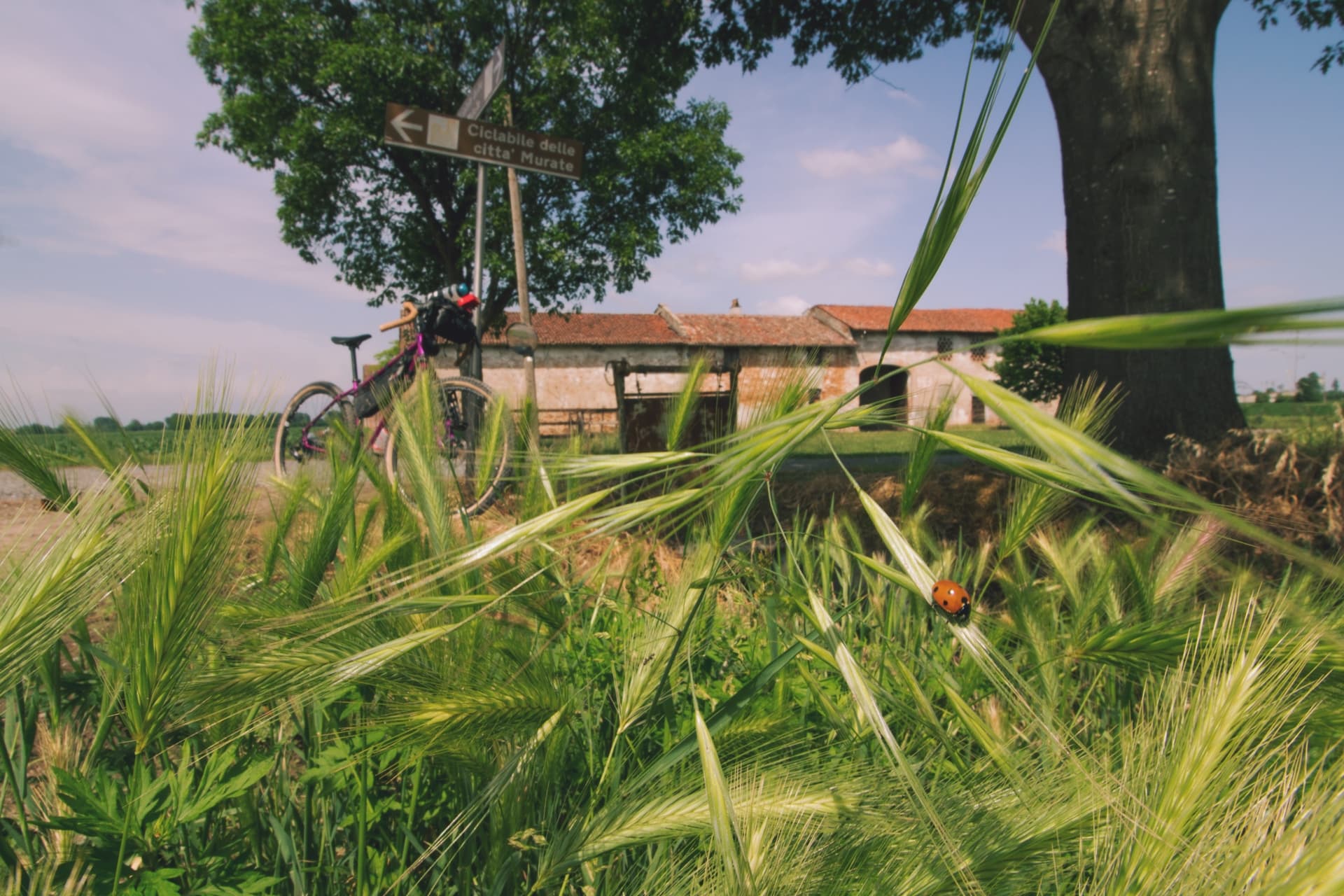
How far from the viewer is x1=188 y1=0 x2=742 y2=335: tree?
13.5 m

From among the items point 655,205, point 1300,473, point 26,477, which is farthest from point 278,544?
point 655,205

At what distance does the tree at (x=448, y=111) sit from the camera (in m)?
13.5

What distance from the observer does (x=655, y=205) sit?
50.2 ft

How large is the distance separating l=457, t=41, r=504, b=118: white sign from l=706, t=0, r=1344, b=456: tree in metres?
3.49

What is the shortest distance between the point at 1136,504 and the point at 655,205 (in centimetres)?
1583

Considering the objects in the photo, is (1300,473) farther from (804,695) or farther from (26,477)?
(26,477)

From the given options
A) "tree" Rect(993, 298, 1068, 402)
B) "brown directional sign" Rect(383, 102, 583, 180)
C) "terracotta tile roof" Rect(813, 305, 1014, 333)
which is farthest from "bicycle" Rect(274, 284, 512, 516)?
"terracotta tile roof" Rect(813, 305, 1014, 333)

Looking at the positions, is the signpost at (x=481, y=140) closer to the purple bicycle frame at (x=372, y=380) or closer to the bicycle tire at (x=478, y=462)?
the purple bicycle frame at (x=372, y=380)

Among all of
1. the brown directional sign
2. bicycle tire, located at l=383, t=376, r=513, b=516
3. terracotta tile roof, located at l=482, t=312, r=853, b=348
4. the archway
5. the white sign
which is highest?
terracotta tile roof, located at l=482, t=312, r=853, b=348

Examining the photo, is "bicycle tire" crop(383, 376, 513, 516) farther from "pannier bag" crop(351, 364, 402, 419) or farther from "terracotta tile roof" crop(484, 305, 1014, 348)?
"terracotta tile roof" crop(484, 305, 1014, 348)

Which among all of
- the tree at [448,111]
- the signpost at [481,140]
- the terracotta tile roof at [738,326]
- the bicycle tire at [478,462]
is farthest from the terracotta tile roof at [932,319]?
the bicycle tire at [478,462]

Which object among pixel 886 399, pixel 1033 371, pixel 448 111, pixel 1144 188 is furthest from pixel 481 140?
pixel 1033 371

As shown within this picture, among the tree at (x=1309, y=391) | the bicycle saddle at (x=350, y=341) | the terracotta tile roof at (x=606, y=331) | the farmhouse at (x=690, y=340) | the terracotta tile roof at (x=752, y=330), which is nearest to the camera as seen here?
the tree at (x=1309, y=391)

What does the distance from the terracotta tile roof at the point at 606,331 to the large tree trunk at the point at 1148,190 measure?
Result: 25427 mm
